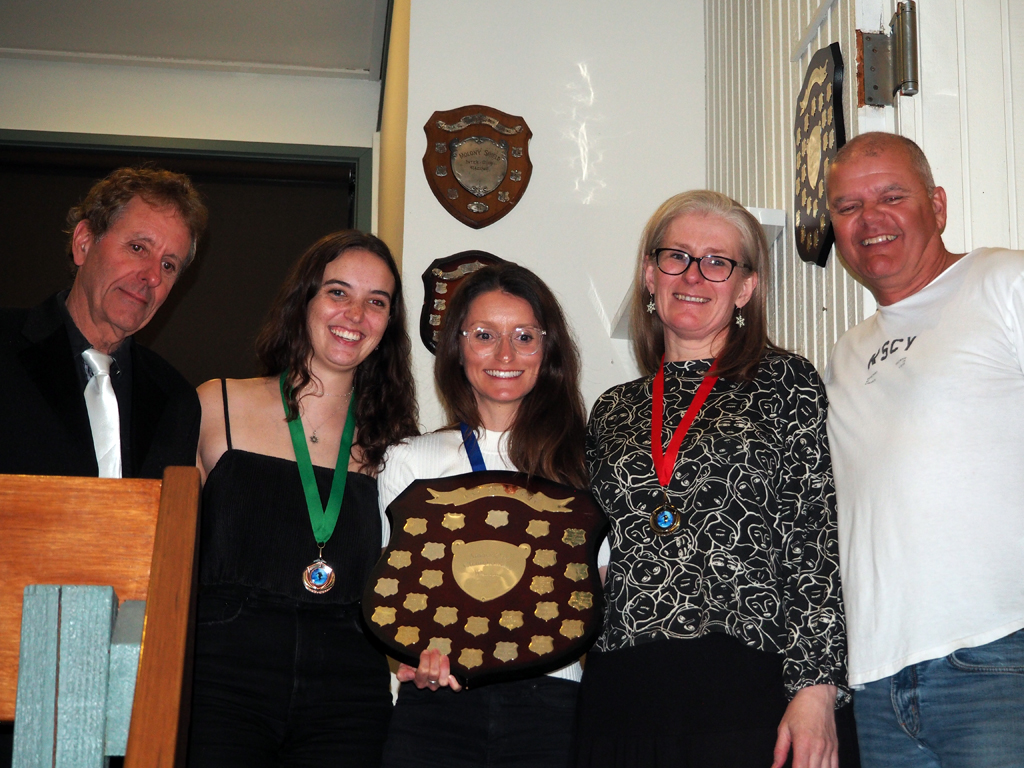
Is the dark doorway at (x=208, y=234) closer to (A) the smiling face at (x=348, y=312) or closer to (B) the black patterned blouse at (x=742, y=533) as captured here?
(A) the smiling face at (x=348, y=312)

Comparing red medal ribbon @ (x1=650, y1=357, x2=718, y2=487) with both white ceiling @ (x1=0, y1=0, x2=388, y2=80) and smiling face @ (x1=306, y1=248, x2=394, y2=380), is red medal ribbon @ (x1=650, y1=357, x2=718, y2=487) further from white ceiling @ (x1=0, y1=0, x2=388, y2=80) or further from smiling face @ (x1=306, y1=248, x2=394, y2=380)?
white ceiling @ (x1=0, y1=0, x2=388, y2=80)

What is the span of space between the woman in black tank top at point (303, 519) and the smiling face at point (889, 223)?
3.64ft

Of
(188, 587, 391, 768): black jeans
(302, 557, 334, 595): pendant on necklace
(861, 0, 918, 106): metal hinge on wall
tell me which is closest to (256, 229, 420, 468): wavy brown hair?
(302, 557, 334, 595): pendant on necklace

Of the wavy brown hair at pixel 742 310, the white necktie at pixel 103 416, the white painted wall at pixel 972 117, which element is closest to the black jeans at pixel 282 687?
the white necktie at pixel 103 416

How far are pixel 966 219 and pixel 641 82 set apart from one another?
2023mm

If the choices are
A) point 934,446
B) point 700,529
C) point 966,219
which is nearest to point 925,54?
point 966,219

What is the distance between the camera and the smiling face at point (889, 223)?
2.06 metres

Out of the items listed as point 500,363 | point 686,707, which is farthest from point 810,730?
point 500,363

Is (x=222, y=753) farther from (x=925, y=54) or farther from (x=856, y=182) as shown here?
(x=925, y=54)

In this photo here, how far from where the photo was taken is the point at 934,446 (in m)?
1.83

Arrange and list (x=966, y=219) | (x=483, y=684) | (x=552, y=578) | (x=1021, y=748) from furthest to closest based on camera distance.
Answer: (x=966, y=219)
(x=552, y=578)
(x=483, y=684)
(x=1021, y=748)

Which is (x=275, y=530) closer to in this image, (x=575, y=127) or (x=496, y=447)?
(x=496, y=447)

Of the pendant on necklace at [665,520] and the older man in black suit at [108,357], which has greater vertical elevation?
the older man in black suit at [108,357]

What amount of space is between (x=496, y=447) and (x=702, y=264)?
61 cm
